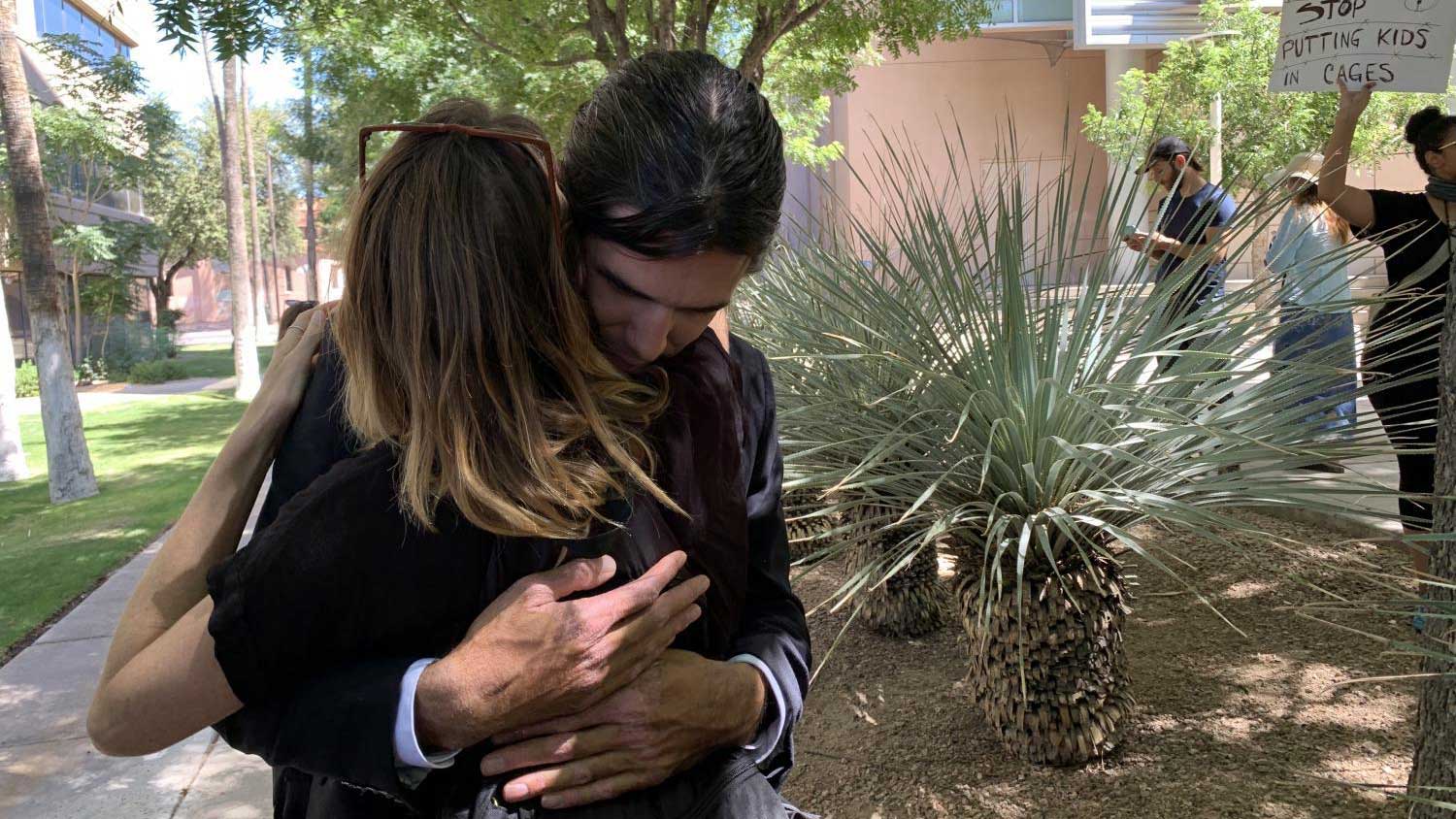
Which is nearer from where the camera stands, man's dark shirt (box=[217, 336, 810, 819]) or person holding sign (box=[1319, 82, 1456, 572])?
man's dark shirt (box=[217, 336, 810, 819])

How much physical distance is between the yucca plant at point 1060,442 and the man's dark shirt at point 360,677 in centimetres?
107

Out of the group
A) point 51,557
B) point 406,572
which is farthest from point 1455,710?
point 51,557

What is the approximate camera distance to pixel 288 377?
1.31 metres

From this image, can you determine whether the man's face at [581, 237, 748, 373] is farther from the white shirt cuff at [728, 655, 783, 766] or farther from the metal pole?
the metal pole

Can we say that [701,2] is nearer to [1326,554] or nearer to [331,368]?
[1326,554]

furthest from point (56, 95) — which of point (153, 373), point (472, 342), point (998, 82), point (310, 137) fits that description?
point (472, 342)

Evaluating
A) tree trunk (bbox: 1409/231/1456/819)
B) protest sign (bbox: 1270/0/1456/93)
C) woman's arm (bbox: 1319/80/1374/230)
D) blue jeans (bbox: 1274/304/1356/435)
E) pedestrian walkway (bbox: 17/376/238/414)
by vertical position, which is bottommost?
pedestrian walkway (bbox: 17/376/238/414)

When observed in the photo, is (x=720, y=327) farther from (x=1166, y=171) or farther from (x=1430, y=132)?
(x=1166, y=171)

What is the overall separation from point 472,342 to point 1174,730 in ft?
8.84

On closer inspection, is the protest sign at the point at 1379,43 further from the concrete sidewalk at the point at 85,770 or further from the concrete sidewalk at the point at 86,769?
the concrete sidewalk at the point at 85,770

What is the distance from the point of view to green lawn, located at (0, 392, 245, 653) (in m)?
7.11

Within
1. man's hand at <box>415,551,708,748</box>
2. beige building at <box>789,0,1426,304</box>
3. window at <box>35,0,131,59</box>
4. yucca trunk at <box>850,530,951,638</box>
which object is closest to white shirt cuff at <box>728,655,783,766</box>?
man's hand at <box>415,551,708,748</box>

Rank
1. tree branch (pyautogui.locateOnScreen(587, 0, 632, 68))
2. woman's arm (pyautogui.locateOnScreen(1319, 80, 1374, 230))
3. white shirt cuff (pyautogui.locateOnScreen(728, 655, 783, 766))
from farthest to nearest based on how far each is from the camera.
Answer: tree branch (pyautogui.locateOnScreen(587, 0, 632, 68))
woman's arm (pyautogui.locateOnScreen(1319, 80, 1374, 230))
white shirt cuff (pyautogui.locateOnScreen(728, 655, 783, 766))

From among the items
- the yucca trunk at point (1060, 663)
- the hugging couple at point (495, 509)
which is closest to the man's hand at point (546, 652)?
the hugging couple at point (495, 509)
